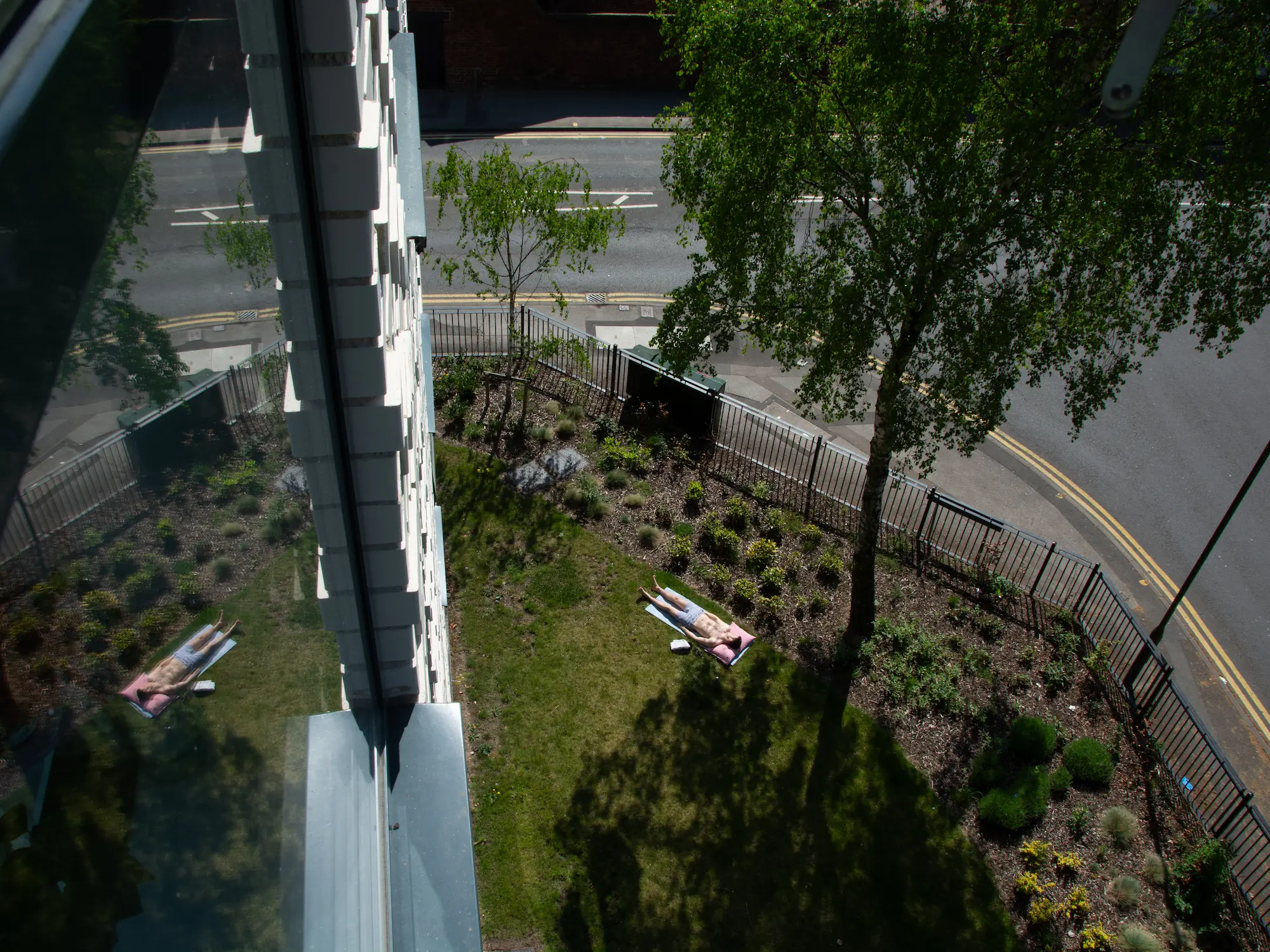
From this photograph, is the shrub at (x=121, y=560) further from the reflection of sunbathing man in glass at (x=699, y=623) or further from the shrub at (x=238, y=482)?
the reflection of sunbathing man in glass at (x=699, y=623)

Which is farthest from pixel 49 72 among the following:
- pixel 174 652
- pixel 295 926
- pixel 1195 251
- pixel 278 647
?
pixel 1195 251

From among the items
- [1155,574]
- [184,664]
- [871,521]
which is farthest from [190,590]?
[1155,574]

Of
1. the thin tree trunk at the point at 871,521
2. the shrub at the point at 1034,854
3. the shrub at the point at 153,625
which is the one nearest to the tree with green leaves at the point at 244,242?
the shrub at the point at 153,625

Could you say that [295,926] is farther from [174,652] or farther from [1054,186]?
[1054,186]

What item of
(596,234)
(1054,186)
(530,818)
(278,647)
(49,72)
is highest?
(49,72)

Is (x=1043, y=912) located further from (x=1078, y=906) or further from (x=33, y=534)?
(x=33, y=534)
